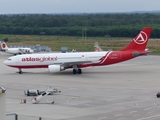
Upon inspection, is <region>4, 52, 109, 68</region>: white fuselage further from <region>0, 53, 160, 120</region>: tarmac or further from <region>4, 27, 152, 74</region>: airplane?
<region>0, 53, 160, 120</region>: tarmac

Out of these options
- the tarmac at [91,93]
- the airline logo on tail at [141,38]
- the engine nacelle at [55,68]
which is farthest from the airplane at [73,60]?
the airline logo on tail at [141,38]

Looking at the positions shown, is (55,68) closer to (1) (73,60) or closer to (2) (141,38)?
(1) (73,60)

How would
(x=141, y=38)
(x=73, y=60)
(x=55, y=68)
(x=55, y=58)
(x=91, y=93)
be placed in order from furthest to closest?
1. (x=141, y=38)
2. (x=55, y=58)
3. (x=73, y=60)
4. (x=55, y=68)
5. (x=91, y=93)

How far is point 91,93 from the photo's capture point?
59500 millimetres

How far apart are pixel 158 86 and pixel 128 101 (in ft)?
42.3

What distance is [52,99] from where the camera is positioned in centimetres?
5516

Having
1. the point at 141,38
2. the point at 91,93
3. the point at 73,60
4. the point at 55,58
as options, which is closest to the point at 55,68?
the point at 55,58

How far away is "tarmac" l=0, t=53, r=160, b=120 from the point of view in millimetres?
46250

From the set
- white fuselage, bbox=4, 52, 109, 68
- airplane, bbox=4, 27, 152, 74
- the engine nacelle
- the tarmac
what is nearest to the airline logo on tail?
airplane, bbox=4, 27, 152, 74

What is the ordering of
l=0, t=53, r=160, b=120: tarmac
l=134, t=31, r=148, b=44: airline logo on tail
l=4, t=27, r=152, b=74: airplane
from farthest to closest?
l=134, t=31, r=148, b=44: airline logo on tail → l=4, t=27, r=152, b=74: airplane → l=0, t=53, r=160, b=120: tarmac

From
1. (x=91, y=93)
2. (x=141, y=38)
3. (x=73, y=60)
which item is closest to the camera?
(x=91, y=93)

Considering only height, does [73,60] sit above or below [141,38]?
below

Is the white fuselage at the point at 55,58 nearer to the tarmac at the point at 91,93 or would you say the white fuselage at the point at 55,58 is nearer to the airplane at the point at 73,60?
the airplane at the point at 73,60

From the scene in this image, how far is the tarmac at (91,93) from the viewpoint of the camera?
152ft
